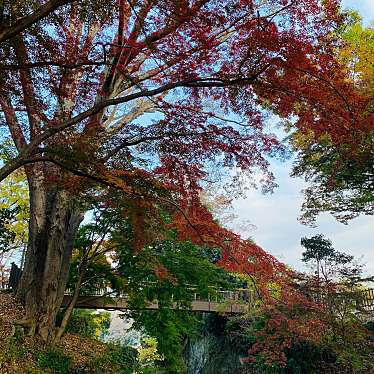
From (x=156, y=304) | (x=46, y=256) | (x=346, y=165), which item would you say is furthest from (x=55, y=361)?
(x=346, y=165)

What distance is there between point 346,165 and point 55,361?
832 centimetres

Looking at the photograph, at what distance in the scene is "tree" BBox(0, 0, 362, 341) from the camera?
423 cm

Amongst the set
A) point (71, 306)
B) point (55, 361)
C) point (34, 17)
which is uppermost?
point (34, 17)

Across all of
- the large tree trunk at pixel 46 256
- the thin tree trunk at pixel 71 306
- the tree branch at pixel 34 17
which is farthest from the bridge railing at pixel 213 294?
the tree branch at pixel 34 17

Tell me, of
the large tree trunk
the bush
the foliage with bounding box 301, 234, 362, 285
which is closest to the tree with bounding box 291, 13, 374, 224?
the foliage with bounding box 301, 234, 362, 285

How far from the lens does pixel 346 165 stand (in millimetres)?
10344

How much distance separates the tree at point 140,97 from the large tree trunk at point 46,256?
0.06ft

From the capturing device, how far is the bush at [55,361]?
5997 millimetres

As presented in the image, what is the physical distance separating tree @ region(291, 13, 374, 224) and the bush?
699cm

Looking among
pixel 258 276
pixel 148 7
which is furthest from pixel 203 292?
pixel 148 7

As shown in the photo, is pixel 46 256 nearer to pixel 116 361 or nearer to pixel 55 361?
pixel 55 361

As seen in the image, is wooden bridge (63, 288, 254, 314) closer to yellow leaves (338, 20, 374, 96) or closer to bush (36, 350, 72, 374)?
bush (36, 350, 72, 374)

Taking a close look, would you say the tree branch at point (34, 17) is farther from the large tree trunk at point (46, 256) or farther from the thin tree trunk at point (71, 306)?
the thin tree trunk at point (71, 306)

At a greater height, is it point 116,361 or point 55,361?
point 55,361
